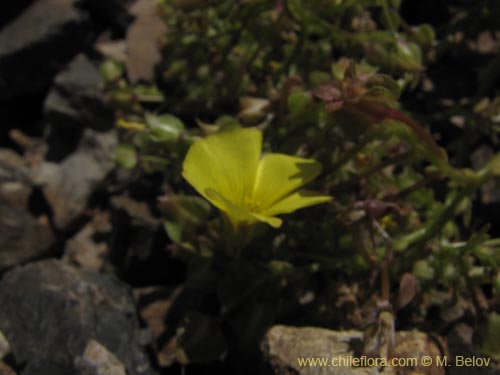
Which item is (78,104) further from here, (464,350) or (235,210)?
(464,350)

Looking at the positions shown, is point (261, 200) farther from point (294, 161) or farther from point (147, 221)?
point (147, 221)

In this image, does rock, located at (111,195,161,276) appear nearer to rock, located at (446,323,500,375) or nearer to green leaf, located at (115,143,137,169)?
green leaf, located at (115,143,137,169)

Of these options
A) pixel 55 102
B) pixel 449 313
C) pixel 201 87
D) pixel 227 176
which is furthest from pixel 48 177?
pixel 449 313

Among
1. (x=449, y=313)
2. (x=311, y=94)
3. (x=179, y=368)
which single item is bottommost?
(x=179, y=368)

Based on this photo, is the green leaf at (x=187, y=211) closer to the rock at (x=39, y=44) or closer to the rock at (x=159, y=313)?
the rock at (x=159, y=313)

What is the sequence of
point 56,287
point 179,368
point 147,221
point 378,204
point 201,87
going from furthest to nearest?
point 201,87 < point 147,221 < point 179,368 < point 56,287 < point 378,204

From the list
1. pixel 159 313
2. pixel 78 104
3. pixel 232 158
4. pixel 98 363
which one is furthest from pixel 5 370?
pixel 78 104
